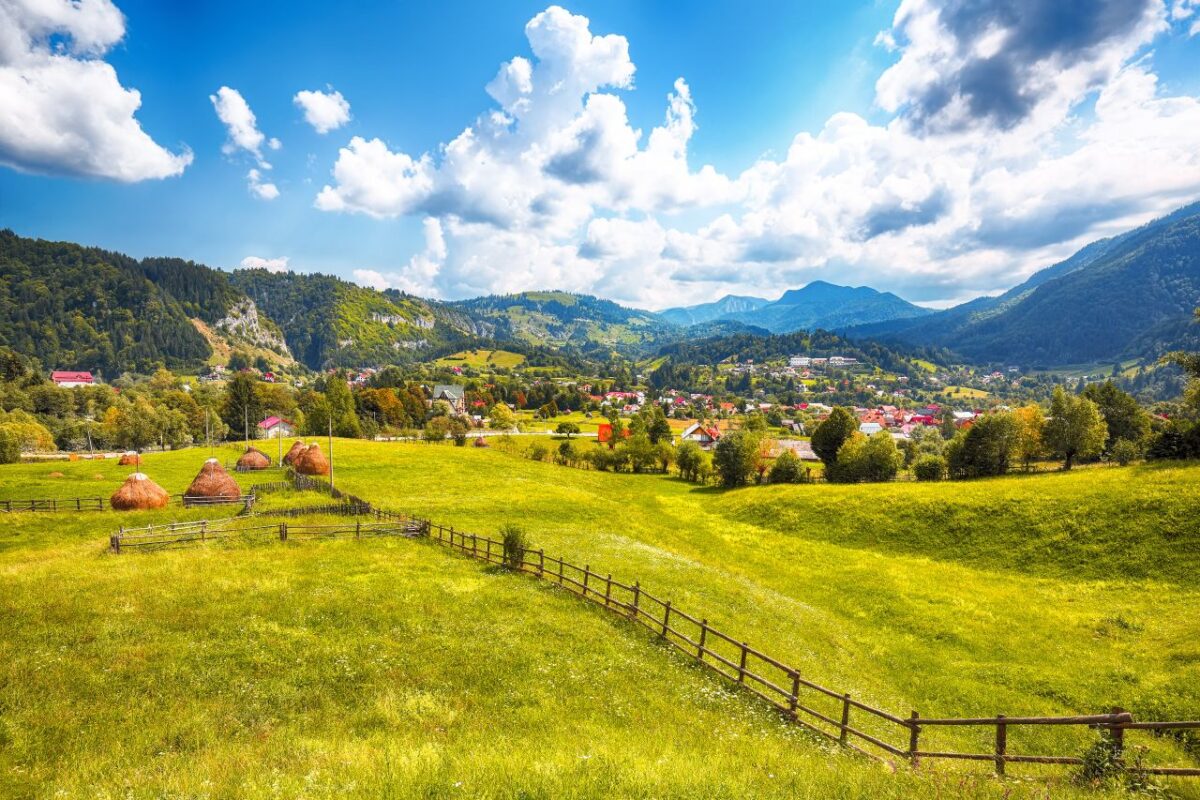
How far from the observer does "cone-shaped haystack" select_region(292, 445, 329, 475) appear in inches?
2655

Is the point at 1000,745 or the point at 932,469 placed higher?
the point at 1000,745

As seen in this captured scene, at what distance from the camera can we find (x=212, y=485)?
49.2 metres

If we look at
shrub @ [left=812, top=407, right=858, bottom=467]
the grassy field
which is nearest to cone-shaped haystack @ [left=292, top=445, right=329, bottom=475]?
the grassy field

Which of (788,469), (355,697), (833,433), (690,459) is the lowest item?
(690,459)

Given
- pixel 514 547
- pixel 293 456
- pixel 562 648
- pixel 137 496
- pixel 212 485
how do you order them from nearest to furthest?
pixel 562 648
pixel 514 547
pixel 137 496
pixel 212 485
pixel 293 456

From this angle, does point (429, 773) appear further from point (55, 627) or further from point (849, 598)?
point (849, 598)

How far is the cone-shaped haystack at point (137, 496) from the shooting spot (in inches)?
1751

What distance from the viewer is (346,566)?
29.2 m

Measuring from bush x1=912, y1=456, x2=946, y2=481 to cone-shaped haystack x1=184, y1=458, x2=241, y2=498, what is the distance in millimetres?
79102

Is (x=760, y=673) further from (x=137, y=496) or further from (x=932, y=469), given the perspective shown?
(x=932, y=469)

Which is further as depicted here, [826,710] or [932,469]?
[932,469]

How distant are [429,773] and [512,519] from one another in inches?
1495

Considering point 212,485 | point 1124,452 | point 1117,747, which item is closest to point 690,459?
point 1124,452

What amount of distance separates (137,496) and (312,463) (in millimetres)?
22868
